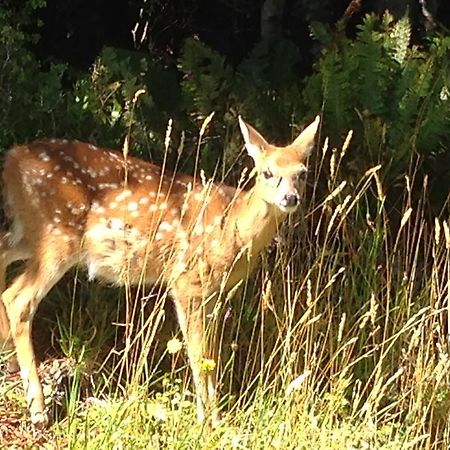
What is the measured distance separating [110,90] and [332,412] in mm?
2842

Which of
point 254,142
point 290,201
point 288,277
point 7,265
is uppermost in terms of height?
point 254,142

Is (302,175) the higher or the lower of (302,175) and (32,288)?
the higher

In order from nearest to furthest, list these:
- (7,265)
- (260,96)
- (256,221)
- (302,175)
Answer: (302,175), (256,221), (7,265), (260,96)

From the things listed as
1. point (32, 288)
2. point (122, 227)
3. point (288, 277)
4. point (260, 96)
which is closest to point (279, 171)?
point (288, 277)

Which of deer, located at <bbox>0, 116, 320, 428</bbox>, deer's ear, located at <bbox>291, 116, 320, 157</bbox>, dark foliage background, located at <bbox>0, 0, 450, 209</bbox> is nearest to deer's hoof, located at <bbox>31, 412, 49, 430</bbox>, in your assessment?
deer, located at <bbox>0, 116, 320, 428</bbox>

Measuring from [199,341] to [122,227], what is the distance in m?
0.57

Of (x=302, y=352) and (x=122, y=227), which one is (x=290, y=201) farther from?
(x=122, y=227)

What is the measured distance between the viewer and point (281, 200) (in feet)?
15.9

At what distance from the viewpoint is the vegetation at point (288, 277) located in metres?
4.43

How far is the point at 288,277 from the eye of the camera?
518 cm

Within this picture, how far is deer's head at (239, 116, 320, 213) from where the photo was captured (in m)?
4.86

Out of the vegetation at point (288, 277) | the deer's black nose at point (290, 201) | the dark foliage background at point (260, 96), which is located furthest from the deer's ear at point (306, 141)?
the dark foliage background at point (260, 96)

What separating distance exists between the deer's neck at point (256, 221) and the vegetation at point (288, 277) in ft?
0.37

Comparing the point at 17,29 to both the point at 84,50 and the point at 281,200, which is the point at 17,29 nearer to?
the point at 84,50
